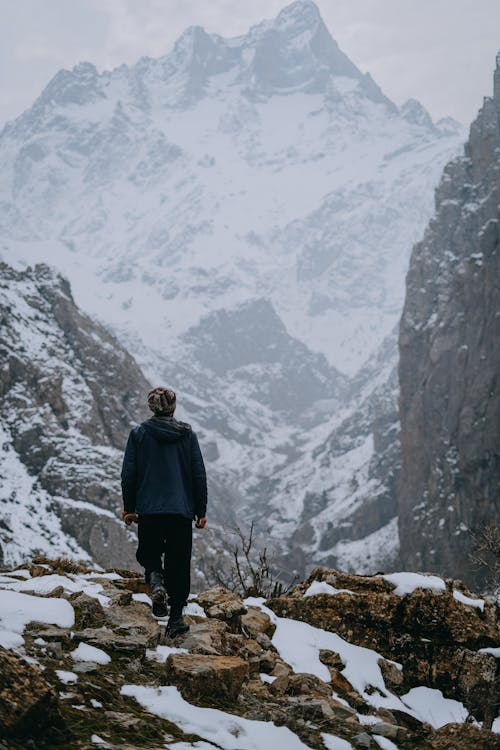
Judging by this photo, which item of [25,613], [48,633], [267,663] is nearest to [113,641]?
[48,633]

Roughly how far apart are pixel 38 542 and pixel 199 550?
17.9m

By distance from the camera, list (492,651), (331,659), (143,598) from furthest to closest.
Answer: (143,598) < (492,651) < (331,659)

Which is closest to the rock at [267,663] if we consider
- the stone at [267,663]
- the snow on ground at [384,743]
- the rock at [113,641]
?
the stone at [267,663]

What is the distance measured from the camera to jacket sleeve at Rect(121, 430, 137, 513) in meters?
6.71

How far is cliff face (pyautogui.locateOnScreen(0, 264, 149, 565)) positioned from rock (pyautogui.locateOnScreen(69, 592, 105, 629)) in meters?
35.2

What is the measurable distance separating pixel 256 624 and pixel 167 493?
6.26 feet

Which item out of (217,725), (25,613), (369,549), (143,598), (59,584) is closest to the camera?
(217,725)

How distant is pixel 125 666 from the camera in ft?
18.6

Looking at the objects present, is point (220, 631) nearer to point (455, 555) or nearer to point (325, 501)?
point (455, 555)

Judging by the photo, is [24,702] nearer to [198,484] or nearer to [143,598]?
[198,484]

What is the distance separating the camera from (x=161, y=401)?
6.84 meters

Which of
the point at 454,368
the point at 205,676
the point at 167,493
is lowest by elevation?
the point at 205,676

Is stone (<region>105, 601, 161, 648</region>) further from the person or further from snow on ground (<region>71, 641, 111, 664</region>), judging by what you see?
snow on ground (<region>71, 641, 111, 664</region>)

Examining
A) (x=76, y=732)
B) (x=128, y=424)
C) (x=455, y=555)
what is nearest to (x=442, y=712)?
(x=76, y=732)
